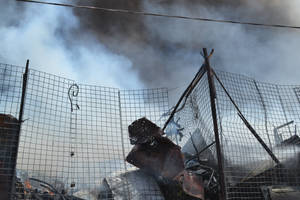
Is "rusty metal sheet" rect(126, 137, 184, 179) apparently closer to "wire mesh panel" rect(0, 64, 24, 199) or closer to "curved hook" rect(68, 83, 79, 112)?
"curved hook" rect(68, 83, 79, 112)

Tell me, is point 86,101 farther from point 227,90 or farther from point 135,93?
point 227,90

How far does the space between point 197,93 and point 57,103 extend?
320 centimetres

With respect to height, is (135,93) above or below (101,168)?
above

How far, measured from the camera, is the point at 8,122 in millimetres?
4121

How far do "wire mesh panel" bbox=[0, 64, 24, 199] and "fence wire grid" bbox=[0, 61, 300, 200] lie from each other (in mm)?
15

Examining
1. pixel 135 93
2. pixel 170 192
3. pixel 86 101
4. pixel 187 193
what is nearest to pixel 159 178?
pixel 170 192

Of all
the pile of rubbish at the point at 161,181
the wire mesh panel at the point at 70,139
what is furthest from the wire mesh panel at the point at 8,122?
the pile of rubbish at the point at 161,181

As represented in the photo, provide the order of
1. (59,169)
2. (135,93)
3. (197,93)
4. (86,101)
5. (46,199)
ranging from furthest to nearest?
1. (197,93)
2. (135,93)
3. (86,101)
4. (46,199)
5. (59,169)

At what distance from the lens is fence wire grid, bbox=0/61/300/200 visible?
4.05 m

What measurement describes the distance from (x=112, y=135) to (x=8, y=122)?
70.6 inches

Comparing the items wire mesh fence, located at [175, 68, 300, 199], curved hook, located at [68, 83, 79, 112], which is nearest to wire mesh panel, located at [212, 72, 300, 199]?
wire mesh fence, located at [175, 68, 300, 199]

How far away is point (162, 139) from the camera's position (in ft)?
16.7

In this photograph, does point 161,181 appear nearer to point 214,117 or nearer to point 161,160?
point 161,160

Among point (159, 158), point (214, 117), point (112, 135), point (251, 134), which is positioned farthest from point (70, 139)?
point (251, 134)
